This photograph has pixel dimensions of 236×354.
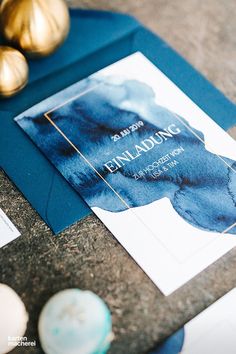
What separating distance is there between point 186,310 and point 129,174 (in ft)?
0.53

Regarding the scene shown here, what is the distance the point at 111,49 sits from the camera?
26.6 inches

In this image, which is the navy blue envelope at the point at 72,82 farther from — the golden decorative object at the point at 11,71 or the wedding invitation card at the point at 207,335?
the wedding invitation card at the point at 207,335

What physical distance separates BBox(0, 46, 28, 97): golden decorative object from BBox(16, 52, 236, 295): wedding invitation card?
0.04 meters

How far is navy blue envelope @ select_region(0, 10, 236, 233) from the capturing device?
548 millimetres

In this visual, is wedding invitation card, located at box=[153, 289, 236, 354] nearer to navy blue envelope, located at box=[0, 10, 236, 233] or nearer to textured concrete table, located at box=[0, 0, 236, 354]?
textured concrete table, located at box=[0, 0, 236, 354]

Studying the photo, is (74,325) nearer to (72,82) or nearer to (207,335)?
(207,335)

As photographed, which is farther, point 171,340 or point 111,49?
point 111,49

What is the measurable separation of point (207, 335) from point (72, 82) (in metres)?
0.35

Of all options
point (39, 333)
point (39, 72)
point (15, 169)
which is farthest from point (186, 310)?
point (39, 72)

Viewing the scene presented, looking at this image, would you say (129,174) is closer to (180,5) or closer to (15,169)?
(15,169)

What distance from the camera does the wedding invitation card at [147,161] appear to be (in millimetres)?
514

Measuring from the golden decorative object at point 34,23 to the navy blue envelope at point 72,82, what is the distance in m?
0.05

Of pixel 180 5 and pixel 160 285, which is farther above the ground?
pixel 180 5

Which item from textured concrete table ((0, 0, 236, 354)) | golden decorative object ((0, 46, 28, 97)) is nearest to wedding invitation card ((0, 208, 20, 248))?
textured concrete table ((0, 0, 236, 354))
